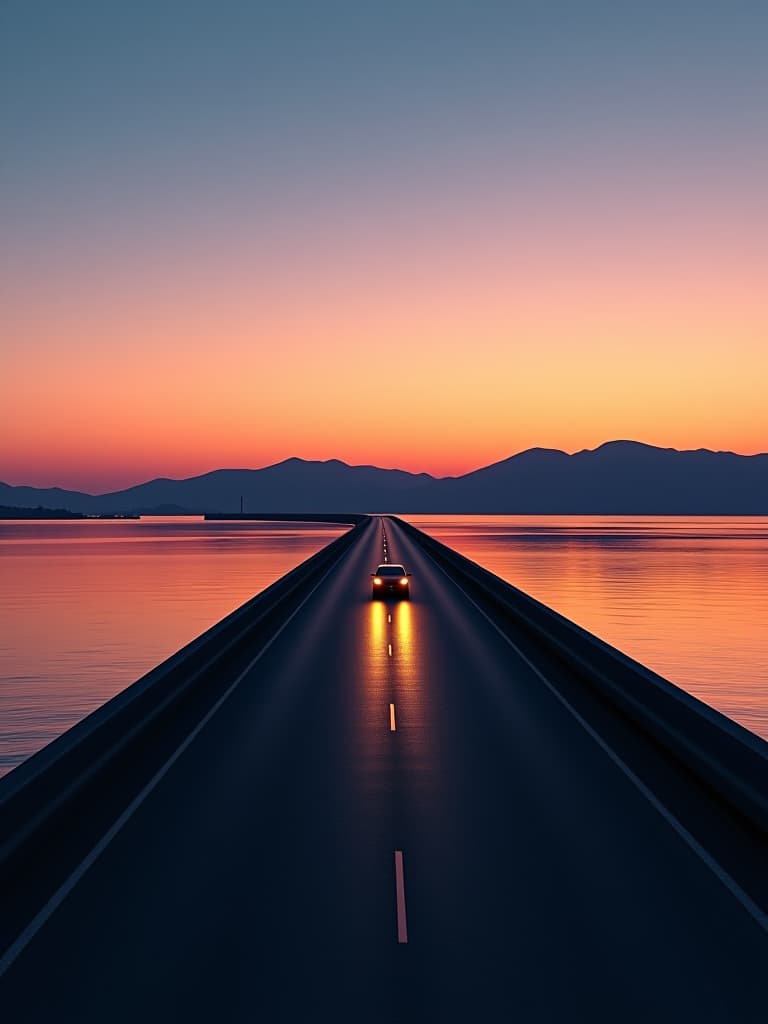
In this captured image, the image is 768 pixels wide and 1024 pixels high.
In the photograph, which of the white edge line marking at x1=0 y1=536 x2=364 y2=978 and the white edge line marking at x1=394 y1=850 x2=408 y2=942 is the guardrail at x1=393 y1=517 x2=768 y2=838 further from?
the white edge line marking at x1=0 y1=536 x2=364 y2=978

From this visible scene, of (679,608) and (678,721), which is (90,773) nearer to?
(678,721)

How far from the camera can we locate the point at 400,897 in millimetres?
10570

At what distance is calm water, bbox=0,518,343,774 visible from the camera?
30578 mm

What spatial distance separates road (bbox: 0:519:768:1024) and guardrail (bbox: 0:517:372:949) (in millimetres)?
414

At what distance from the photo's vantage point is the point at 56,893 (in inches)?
422

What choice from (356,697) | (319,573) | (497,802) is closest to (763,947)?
(497,802)

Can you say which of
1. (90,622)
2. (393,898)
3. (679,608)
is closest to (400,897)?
Result: (393,898)

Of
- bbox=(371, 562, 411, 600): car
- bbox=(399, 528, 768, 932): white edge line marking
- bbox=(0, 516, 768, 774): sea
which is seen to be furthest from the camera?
bbox=(371, 562, 411, 600): car

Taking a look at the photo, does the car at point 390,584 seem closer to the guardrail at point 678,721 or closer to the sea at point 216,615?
the sea at point 216,615

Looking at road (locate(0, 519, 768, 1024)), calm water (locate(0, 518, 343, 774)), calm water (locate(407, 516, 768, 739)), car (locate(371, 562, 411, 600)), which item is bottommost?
calm water (locate(407, 516, 768, 739))

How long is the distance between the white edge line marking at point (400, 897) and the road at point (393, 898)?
28 millimetres

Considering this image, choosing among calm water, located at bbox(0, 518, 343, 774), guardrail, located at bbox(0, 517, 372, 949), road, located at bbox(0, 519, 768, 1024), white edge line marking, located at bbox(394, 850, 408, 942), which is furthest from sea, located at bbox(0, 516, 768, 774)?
white edge line marking, located at bbox(394, 850, 408, 942)

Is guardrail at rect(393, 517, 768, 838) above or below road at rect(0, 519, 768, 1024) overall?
above

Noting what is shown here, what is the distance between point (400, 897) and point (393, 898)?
7 cm
